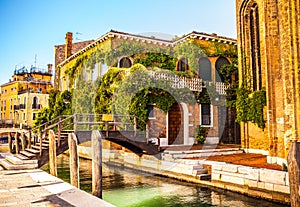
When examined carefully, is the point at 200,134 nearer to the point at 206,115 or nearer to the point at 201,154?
the point at 206,115

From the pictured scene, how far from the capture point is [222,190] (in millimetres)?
9672

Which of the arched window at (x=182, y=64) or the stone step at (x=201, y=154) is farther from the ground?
the arched window at (x=182, y=64)

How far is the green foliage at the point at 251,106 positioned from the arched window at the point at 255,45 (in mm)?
618

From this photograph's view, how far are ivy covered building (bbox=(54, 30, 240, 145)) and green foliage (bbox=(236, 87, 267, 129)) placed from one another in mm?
3402

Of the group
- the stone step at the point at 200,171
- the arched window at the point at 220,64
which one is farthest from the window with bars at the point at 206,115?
the stone step at the point at 200,171

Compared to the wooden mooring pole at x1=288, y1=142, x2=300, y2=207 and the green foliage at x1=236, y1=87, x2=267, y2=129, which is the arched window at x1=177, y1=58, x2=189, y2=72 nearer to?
the green foliage at x1=236, y1=87, x2=267, y2=129

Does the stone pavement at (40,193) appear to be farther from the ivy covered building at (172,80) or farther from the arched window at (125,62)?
the arched window at (125,62)

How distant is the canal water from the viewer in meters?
8.48

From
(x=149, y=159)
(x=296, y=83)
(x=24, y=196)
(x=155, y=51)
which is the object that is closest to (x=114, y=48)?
(x=155, y=51)

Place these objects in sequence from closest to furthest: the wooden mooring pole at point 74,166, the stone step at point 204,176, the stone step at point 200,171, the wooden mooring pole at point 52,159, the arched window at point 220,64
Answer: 1. the wooden mooring pole at point 74,166
2. the wooden mooring pole at point 52,159
3. the stone step at point 204,176
4. the stone step at point 200,171
5. the arched window at point 220,64

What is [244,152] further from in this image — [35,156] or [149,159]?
[35,156]

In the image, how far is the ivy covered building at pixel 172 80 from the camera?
50.5 feet

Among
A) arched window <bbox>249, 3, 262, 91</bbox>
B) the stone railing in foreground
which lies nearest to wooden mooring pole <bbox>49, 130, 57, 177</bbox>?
the stone railing in foreground

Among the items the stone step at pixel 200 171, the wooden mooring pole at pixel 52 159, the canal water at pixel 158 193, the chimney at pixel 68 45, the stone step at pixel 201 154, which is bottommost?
the canal water at pixel 158 193
